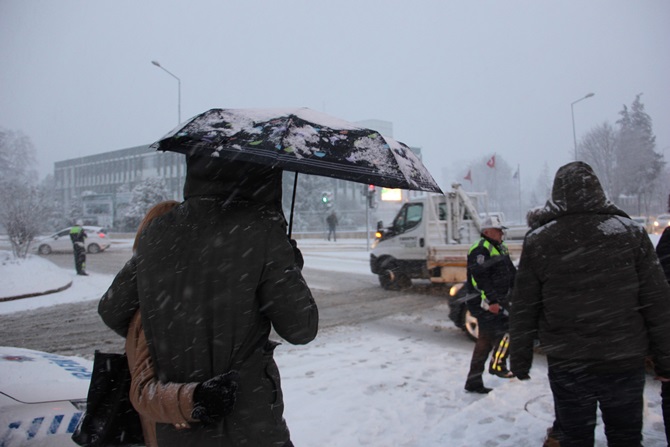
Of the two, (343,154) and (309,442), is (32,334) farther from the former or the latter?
(343,154)

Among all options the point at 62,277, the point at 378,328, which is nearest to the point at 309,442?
the point at 378,328

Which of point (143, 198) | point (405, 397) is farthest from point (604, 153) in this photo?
point (405, 397)

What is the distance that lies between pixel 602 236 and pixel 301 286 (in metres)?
1.69

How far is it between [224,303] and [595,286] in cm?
191

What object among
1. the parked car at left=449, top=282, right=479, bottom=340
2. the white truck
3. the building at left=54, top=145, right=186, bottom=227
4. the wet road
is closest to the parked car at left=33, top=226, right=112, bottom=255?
the wet road

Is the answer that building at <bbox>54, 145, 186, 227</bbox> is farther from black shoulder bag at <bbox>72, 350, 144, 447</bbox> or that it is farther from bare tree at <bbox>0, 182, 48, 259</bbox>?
black shoulder bag at <bbox>72, 350, 144, 447</bbox>

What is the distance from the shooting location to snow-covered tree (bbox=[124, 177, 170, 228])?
138 feet

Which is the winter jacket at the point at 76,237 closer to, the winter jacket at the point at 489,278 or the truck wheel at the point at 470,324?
the truck wheel at the point at 470,324

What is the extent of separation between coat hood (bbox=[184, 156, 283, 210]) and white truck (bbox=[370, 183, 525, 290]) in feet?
31.8

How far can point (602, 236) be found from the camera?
241cm

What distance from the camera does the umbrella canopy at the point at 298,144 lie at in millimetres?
1813

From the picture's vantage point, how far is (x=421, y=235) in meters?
11.9

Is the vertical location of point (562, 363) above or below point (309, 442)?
above

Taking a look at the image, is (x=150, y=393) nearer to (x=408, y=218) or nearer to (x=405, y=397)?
(x=405, y=397)
